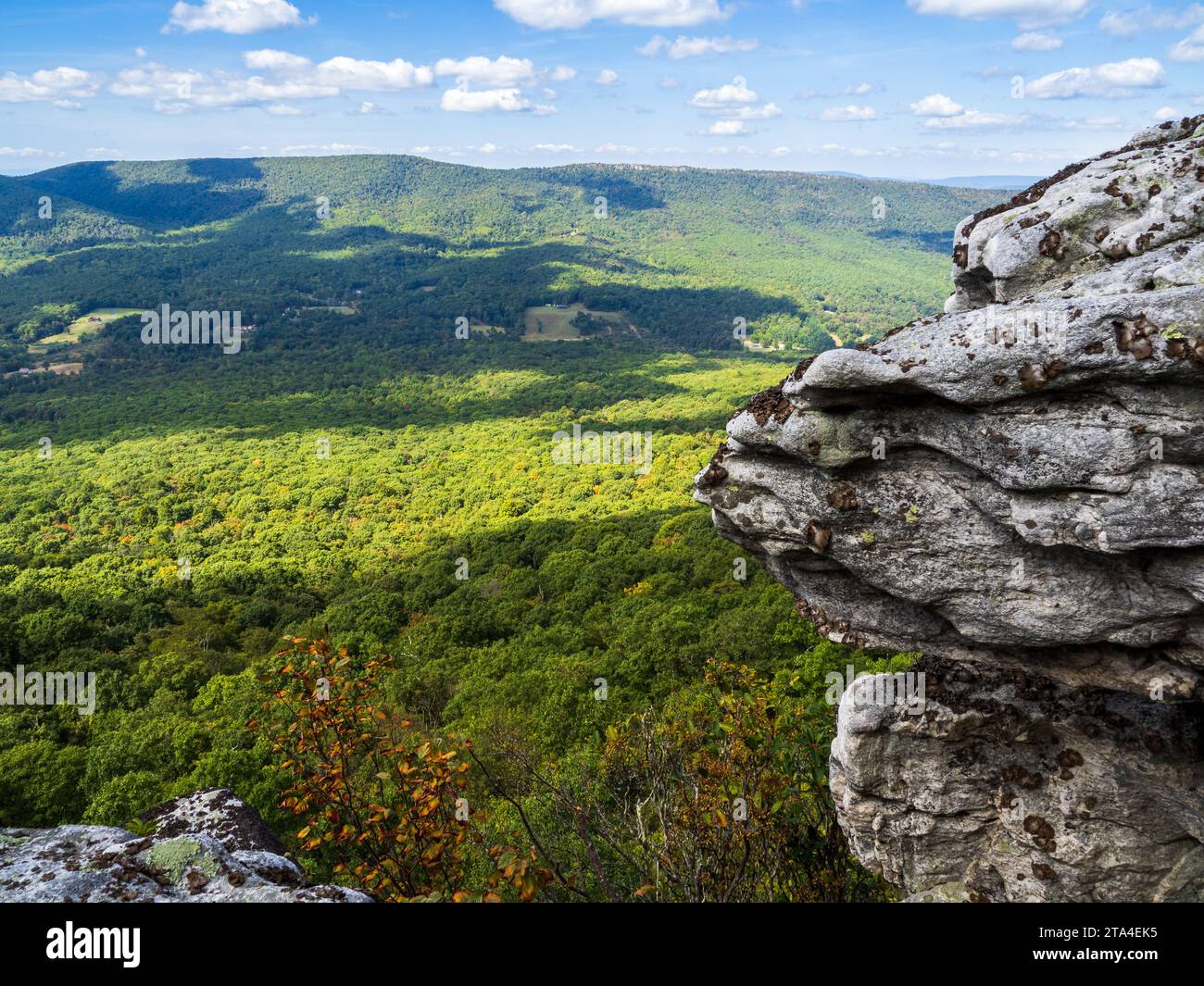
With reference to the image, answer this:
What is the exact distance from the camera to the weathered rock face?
6.34 metres

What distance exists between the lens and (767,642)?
28188 millimetres

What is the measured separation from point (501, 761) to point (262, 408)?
125710 millimetres

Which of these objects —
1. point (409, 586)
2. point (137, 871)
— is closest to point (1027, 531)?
point (137, 871)

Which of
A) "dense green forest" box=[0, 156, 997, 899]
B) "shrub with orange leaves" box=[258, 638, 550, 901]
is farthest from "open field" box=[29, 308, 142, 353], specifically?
"shrub with orange leaves" box=[258, 638, 550, 901]

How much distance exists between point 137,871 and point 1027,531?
23.9 feet

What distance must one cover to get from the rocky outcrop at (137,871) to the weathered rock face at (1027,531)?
5.57 metres

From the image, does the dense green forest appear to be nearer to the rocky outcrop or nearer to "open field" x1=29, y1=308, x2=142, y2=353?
the rocky outcrop

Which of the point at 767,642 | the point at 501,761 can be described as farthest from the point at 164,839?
the point at 767,642

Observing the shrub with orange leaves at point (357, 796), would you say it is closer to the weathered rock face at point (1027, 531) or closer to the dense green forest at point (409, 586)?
the dense green forest at point (409, 586)

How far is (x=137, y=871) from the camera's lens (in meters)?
4.99

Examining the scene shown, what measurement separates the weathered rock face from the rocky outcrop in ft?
18.3
